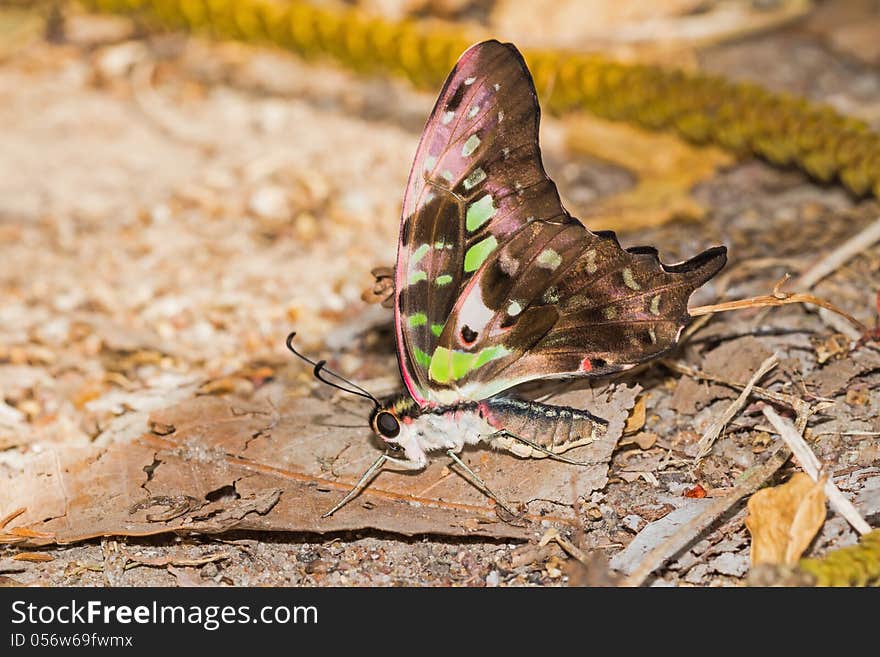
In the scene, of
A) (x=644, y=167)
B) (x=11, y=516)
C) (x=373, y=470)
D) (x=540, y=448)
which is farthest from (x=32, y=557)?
(x=644, y=167)

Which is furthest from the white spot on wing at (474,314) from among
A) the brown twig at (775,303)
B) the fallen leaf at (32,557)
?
the fallen leaf at (32,557)

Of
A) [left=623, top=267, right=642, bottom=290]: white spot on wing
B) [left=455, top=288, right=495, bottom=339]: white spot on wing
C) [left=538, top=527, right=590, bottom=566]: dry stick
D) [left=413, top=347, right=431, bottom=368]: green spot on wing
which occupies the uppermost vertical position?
[left=623, top=267, right=642, bottom=290]: white spot on wing

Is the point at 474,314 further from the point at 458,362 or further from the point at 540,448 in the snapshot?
the point at 540,448

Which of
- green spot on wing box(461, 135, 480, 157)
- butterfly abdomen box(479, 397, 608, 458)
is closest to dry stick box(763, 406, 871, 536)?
butterfly abdomen box(479, 397, 608, 458)

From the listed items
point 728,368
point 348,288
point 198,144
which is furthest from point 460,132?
point 198,144

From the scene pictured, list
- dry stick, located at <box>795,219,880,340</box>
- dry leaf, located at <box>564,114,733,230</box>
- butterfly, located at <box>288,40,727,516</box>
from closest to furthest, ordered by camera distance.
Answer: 1. butterfly, located at <box>288,40,727,516</box>
2. dry stick, located at <box>795,219,880,340</box>
3. dry leaf, located at <box>564,114,733,230</box>

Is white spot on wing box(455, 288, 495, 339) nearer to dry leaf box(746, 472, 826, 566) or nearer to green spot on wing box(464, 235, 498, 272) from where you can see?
green spot on wing box(464, 235, 498, 272)
